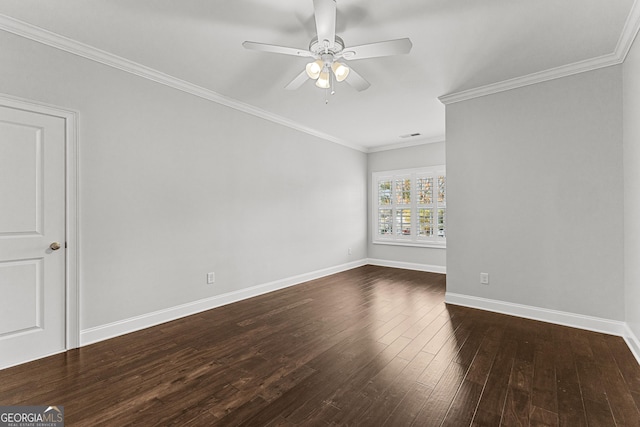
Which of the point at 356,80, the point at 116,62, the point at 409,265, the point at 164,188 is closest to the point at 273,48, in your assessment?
the point at 356,80

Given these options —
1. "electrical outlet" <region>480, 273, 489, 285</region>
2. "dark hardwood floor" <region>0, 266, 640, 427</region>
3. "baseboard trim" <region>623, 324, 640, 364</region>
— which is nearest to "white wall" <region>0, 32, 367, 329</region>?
"dark hardwood floor" <region>0, 266, 640, 427</region>

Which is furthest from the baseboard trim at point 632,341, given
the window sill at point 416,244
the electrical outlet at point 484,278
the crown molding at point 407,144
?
the crown molding at point 407,144

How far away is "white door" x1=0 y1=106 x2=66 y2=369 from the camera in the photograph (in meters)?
2.36

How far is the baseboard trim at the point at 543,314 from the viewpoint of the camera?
290 centimetres

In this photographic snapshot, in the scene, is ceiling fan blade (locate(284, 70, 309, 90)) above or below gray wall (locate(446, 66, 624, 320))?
above

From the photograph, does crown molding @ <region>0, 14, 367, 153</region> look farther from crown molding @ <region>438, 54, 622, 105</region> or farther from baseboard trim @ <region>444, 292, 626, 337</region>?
baseboard trim @ <region>444, 292, 626, 337</region>

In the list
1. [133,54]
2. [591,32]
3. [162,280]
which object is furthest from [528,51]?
[162,280]

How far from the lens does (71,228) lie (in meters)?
2.67

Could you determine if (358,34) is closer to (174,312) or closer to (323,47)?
(323,47)

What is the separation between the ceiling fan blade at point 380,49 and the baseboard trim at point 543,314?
3.06m

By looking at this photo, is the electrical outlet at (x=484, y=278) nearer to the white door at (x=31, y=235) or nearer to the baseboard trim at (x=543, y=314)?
the baseboard trim at (x=543, y=314)

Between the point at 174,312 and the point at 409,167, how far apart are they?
5123mm

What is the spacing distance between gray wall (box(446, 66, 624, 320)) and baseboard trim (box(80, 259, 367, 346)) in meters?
2.51

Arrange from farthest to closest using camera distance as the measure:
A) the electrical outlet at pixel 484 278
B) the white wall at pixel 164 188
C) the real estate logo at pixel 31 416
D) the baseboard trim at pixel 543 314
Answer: the electrical outlet at pixel 484 278 → the baseboard trim at pixel 543 314 → the white wall at pixel 164 188 → the real estate logo at pixel 31 416
